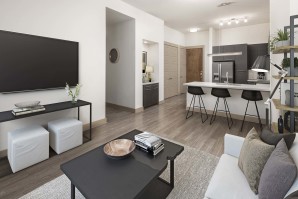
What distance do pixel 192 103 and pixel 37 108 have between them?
3937mm

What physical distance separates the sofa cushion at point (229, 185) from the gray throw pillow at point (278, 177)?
0.18 meters

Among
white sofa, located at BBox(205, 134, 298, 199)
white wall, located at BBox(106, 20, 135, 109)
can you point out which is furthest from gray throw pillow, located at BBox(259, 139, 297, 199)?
white wall, located at BBox(106, 20, 135, 109)

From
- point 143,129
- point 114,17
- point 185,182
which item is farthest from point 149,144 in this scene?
point 114,17

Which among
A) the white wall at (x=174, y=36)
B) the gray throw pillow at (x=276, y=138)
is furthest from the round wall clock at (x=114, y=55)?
the gray throw pillow at (x=276, y=138)

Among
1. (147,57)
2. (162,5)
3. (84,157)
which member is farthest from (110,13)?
(84,157)

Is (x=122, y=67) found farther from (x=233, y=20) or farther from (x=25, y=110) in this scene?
(x=233, y=20)

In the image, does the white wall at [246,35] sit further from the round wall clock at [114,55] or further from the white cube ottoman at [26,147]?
the white cube ottoman at [26,147]

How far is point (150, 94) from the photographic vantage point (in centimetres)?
569

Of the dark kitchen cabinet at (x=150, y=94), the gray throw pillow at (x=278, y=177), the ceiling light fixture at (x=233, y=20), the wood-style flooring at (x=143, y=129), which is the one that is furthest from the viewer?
the ceiling light fixture at (x=233, y=20)

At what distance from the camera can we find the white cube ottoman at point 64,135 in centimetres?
263

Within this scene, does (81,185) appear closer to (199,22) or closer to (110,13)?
(110,13)

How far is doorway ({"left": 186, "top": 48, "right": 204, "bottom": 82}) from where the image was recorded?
8055mm

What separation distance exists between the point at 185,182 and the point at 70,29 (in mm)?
3272

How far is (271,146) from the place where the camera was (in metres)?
1.27
